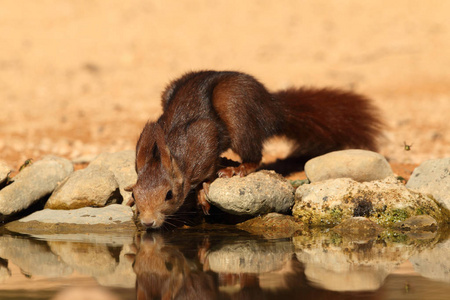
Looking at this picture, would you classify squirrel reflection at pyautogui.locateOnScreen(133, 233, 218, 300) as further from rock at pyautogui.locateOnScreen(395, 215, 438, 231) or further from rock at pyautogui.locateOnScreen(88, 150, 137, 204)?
rock at pyautogui.locateOnScreen(395, 215, 438, 231)

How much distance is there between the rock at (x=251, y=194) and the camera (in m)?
5.91

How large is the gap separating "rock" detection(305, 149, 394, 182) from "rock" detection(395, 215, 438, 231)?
2.43 ft

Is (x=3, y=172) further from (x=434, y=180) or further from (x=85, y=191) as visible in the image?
(x=434, y=180)

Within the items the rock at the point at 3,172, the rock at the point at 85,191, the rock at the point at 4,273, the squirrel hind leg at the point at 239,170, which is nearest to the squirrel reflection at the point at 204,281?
the rock at the point at 4,273

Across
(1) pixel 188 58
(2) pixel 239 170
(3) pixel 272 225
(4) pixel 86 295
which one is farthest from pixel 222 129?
(1) pixel 188 58

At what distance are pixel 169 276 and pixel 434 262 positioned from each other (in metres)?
1.75

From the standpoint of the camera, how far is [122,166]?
6.90m

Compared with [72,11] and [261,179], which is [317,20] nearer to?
[72,11]

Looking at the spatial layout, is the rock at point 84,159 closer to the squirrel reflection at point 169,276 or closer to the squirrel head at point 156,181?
the squirrel head at point 156,181

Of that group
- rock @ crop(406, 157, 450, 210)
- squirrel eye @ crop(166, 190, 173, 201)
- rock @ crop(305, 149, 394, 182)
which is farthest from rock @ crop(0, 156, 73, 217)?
rock @ crop(406, 157, 450, 210)

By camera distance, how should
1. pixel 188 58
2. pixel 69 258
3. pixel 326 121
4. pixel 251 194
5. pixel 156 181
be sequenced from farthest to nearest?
pixel 188 58 → pixel 326 121 → pixel 251 194 → pixel 156 181 → pixel 69 258

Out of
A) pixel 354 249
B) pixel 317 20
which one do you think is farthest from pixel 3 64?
pixel 354 249

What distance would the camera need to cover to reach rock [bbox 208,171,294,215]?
5906 millimetres

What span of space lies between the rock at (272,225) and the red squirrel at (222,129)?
0.44 m
